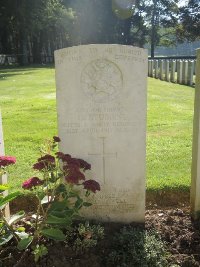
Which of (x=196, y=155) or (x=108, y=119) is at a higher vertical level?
(x=108, y=119)

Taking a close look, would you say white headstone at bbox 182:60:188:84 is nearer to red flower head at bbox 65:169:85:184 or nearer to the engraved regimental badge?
the engraved regimental badge

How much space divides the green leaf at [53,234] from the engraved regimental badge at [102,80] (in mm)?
1286

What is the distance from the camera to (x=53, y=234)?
2.77m

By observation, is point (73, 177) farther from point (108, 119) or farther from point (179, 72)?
point (179, 72)

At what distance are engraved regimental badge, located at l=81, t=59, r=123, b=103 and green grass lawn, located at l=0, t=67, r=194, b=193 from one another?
4.96 ft

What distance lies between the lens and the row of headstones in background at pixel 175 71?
16266 mm

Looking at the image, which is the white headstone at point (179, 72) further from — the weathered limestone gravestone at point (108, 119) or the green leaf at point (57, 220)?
the green leaf at point (57, 220)

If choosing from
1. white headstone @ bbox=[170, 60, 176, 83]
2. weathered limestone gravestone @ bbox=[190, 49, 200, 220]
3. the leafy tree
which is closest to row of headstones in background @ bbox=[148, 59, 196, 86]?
white headstone @ bbox=[170, 60, 176, 83]

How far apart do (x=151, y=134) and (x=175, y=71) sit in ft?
40.3

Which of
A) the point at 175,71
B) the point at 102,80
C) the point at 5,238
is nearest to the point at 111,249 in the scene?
the point at 5,238

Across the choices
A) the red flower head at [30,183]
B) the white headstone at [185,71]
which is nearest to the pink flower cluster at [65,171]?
the red flower head at [30,183]

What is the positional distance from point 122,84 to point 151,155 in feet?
7.67

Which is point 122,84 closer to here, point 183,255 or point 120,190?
point 120,190

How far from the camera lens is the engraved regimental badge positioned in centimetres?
333
